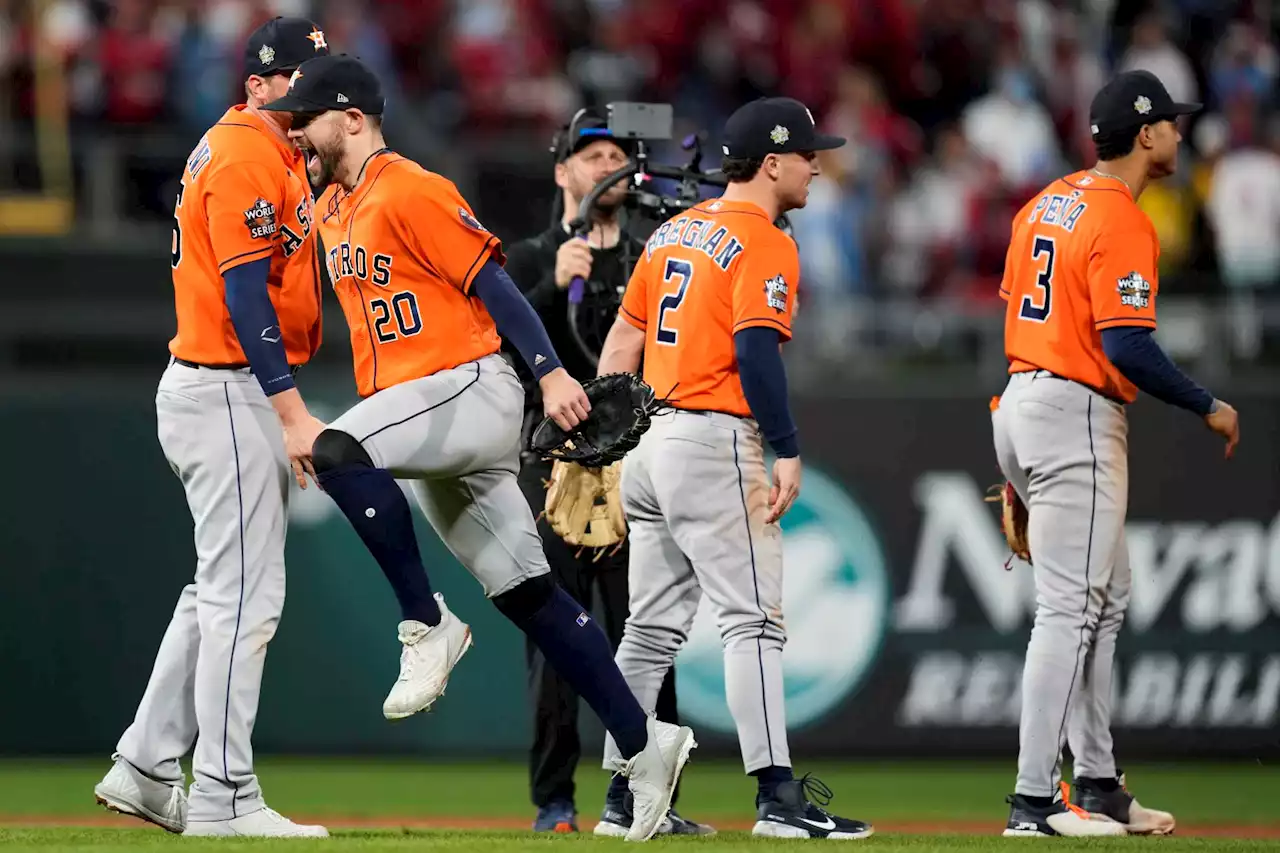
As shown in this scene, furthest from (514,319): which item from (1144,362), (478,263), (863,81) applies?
(863,81)

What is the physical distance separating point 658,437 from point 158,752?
5.98ft

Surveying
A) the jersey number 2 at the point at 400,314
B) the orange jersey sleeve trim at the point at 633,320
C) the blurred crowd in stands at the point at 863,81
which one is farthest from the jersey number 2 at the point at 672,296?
the blurred crowd in stands at the point at 863,81

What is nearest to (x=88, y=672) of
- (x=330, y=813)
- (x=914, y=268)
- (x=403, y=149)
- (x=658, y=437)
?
(x=330, y=813)

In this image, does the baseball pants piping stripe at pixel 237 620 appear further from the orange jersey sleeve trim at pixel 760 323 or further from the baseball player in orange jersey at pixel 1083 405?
the baseball player in orange jersey at pixel 1083 405

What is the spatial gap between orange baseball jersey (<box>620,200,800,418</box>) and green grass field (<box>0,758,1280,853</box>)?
56.0 inches

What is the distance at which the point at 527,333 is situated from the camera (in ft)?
17.1

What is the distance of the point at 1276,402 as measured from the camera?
931cm

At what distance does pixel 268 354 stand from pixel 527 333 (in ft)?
2.37

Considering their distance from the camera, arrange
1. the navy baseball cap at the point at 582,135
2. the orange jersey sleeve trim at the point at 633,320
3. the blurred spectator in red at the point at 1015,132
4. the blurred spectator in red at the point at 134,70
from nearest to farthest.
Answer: the orange jersey sleeve trim at the point at 633,320 → the navy baseball cap at the point at 582,135 → the blurred spectator in red at the point at 134,70 → the blurred spectator in red at the point at 1015,132

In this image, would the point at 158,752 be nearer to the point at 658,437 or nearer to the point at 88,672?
the point at 658,437

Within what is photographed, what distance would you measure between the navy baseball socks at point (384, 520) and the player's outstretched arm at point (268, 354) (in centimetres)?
12

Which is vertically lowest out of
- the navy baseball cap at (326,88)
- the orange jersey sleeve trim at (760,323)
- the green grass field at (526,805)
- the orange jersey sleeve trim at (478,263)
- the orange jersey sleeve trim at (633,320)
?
the green grass field at (526,805)

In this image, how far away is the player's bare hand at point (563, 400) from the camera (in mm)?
5156

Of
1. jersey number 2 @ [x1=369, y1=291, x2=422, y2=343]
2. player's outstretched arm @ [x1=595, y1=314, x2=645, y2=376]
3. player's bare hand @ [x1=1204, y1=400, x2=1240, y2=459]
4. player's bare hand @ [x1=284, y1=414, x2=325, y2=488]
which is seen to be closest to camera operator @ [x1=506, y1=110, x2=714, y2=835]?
player's outstretched arm @ [x1=595, y1=314, x2=645, y2=376]
